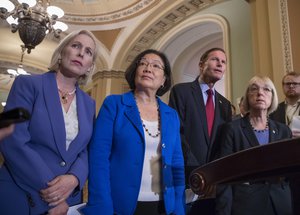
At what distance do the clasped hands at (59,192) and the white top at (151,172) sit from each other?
33 cm

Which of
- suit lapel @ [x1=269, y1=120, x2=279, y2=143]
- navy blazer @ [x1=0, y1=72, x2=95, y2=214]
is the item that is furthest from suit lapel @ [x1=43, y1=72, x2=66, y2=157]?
suit lapel @ [x1=269, y1=120, x2=279, y2=143]

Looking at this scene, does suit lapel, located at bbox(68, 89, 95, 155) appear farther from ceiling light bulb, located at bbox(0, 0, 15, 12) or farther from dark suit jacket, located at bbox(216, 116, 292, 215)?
ceiling light bulb, located at bbox(0, 0, 15, 12)

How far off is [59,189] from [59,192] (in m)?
0.01

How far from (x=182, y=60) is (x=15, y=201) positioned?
7.88 meters

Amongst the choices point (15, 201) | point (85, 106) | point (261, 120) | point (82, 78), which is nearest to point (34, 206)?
point (15, 201)

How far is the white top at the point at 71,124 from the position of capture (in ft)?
4.91

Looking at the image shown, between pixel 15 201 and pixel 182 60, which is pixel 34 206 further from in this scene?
pixel 182 60

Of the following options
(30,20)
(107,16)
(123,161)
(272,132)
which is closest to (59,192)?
(123,161)

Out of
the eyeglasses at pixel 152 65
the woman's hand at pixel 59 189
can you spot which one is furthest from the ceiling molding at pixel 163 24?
the woman's hand at pixel 59 189

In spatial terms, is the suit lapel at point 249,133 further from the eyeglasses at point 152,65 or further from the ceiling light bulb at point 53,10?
the ceiling light bulb at point 53,10

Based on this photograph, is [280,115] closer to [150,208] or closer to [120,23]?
[150,208]

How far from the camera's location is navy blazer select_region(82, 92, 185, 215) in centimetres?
144

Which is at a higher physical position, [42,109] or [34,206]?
[42,109]

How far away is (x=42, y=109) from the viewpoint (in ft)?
4.78
